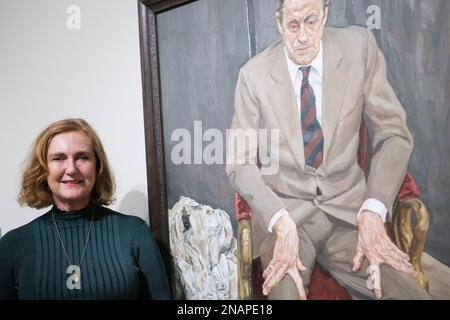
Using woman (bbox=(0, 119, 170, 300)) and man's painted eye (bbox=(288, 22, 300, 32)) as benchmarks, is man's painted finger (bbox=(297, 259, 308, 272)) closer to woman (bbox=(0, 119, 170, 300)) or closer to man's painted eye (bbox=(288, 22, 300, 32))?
woman (bbox=(0, 119, 170, 300))

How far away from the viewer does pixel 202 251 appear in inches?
45.2

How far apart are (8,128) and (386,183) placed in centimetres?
127

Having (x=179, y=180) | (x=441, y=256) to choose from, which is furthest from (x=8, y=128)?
(x=441, y=256)

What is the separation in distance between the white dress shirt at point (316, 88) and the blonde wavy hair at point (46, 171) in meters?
0.46

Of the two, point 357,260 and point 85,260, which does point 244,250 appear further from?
point 85,260

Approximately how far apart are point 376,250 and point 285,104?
354 mm

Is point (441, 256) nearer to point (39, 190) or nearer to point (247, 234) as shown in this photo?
point (247, 234)

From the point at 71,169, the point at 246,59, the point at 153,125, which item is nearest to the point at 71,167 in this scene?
the point at 71,169

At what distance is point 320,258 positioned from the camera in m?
0.98

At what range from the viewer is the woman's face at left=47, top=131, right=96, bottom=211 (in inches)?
45.2

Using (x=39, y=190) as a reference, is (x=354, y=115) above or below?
above

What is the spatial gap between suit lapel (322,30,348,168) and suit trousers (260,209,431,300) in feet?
0.44

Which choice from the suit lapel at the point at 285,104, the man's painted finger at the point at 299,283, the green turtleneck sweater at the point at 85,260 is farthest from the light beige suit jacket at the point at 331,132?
the green turtleneck sweater at the point at 85,260

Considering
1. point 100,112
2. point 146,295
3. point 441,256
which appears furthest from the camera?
point 100,112
